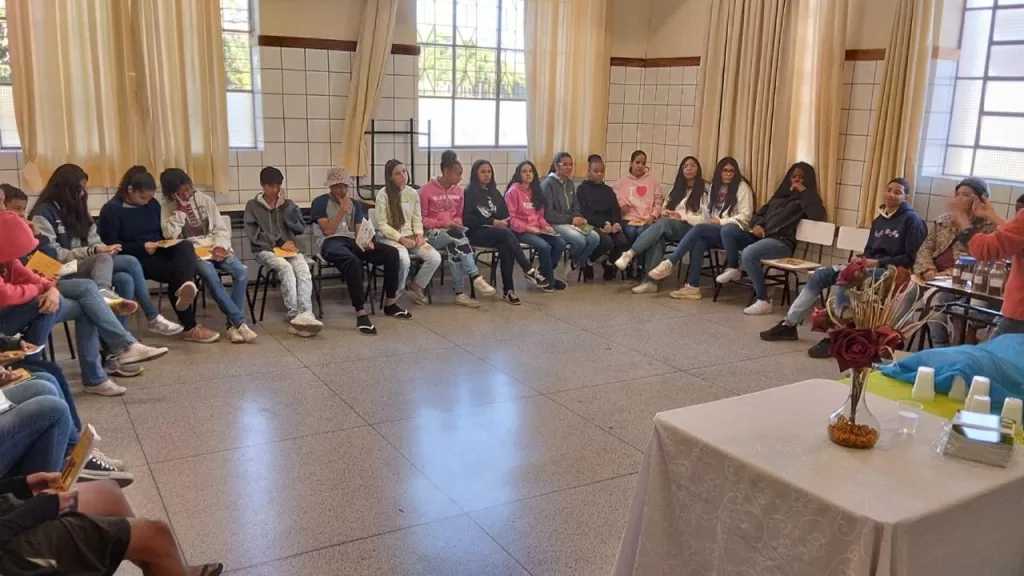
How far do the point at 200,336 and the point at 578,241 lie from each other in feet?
10.1

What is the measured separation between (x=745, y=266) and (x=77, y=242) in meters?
4.50

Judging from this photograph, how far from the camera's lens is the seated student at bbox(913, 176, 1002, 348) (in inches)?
193

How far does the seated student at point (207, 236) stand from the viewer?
201 inches

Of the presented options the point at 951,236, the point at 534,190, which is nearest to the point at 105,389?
the point at 534,190

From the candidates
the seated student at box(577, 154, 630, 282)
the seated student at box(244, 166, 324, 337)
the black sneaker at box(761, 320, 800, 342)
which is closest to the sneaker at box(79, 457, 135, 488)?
the seated student at box(244, 166, 324, 337)

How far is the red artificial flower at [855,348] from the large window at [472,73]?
5.49 metres

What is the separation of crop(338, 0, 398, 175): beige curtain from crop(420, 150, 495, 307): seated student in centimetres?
65

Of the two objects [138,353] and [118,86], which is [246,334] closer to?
[138,353]

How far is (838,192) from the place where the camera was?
6461 millimetres

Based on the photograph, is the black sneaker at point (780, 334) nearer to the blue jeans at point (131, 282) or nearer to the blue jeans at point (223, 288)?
the blue jeans at point (223, 288)

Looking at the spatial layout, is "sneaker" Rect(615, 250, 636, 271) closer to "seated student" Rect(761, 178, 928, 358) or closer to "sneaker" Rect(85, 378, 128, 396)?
"seated student" Rect(761, 178, 928, 358)

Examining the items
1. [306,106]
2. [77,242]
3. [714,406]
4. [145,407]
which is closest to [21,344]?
[145,407]

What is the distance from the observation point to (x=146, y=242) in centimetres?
506

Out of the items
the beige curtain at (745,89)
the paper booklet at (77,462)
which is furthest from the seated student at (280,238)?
the beige curtain at (745,89)
